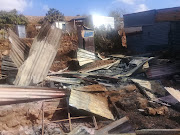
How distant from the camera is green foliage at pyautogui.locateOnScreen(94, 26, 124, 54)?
14.0m

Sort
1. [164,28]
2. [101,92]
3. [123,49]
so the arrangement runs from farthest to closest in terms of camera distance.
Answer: [123,49] < [164,28] < [101,92]

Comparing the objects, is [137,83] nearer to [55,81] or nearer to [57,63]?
[55,81]

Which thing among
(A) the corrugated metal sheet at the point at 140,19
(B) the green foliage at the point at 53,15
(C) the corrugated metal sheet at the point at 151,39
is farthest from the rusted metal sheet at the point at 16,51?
(B) the green foliage at the point at 53,15

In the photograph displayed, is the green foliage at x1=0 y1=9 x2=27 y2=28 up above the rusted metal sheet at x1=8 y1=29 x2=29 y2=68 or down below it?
above

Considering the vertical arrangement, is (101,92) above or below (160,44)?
below

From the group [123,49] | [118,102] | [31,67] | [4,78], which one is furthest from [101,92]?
[123,49]

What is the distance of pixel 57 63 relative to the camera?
35.2 feet

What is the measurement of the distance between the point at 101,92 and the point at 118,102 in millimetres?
678

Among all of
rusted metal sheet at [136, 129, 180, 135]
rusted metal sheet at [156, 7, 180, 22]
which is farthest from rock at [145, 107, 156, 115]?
rusted metal sheet at [156, 7, 180, 22]

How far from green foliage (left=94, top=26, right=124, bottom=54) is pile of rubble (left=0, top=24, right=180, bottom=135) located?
273 inches

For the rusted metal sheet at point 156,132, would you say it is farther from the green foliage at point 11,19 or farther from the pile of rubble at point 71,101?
the green foliage at point 11,19

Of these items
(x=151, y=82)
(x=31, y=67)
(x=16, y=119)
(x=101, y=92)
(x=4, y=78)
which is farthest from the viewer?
(x=151, y=82)

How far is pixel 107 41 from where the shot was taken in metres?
14.1

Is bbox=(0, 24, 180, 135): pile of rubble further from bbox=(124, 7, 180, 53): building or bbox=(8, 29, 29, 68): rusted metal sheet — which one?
bbox=(124, 7, 180, 53): building
